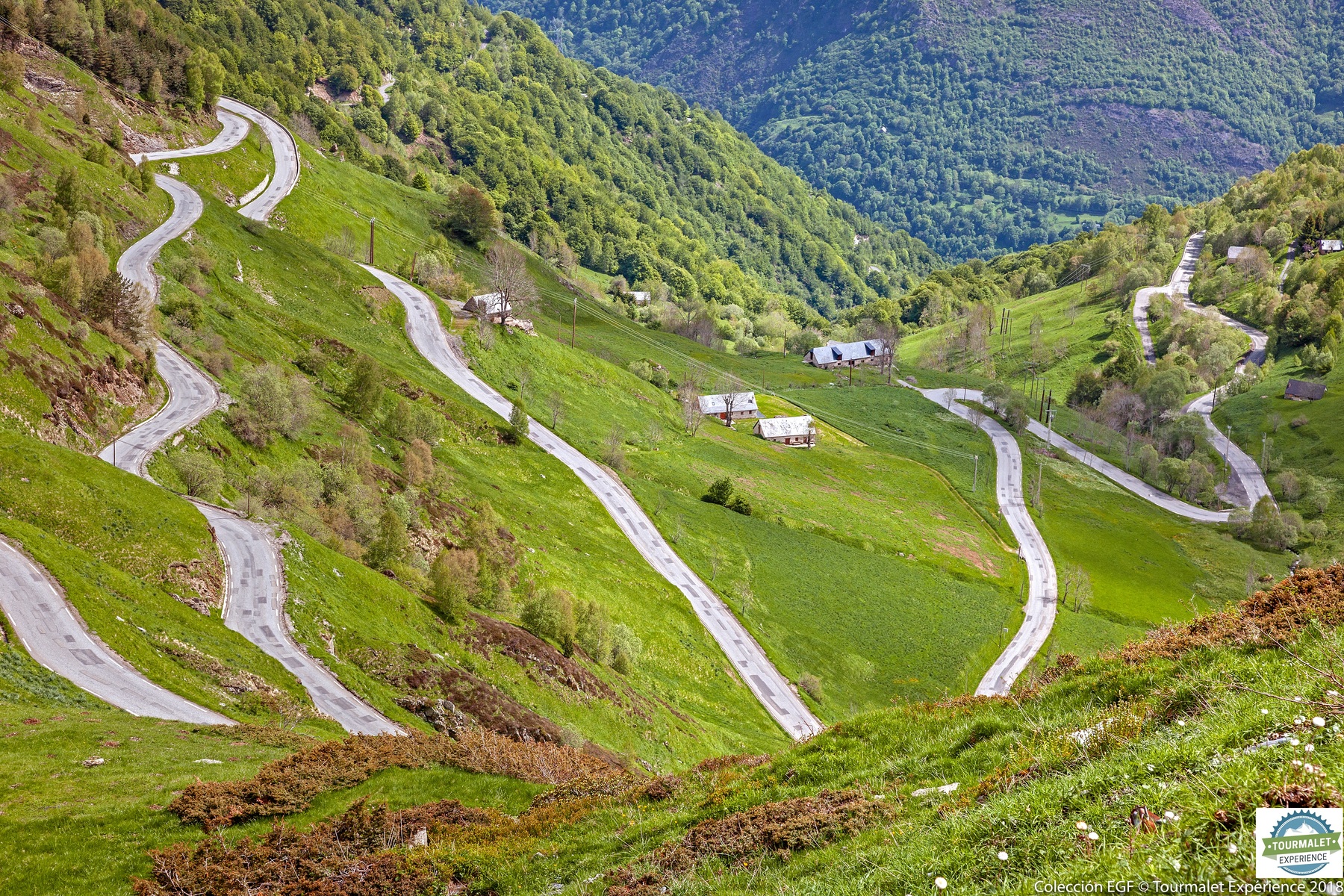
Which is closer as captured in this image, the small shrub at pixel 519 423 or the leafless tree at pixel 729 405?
the small shrub at pixel 519 423

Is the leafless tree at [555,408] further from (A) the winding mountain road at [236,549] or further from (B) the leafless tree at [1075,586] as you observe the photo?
(B) the leafless tree at [1075,586]

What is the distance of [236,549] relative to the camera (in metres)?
50.6

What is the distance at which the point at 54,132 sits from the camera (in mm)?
108688

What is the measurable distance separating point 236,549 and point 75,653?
15.5m

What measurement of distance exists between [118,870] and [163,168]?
13958cm

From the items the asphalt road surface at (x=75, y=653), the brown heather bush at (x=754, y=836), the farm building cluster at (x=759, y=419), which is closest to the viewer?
the brown heather bush at (x=754, y=836)

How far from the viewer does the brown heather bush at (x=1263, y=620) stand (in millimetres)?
17156

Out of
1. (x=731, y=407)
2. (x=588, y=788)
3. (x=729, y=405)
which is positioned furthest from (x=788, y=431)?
(x=588, y=788)

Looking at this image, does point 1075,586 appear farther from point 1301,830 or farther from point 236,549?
point 1301,830

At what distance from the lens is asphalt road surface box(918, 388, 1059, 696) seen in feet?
314

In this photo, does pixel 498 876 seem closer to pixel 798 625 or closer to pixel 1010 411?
pixel 798 625

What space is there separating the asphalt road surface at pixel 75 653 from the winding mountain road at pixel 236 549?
23.2 ft

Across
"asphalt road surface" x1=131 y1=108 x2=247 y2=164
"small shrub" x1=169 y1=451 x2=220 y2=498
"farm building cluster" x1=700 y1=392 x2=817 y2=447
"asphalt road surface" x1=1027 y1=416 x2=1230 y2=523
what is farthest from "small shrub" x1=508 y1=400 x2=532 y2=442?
"asphalt road surface" x1=1027 y1=416 x2=1230 y2=523

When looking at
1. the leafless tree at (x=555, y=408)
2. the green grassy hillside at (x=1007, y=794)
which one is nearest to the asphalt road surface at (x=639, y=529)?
the leafless tree at (x=555, y=408)
